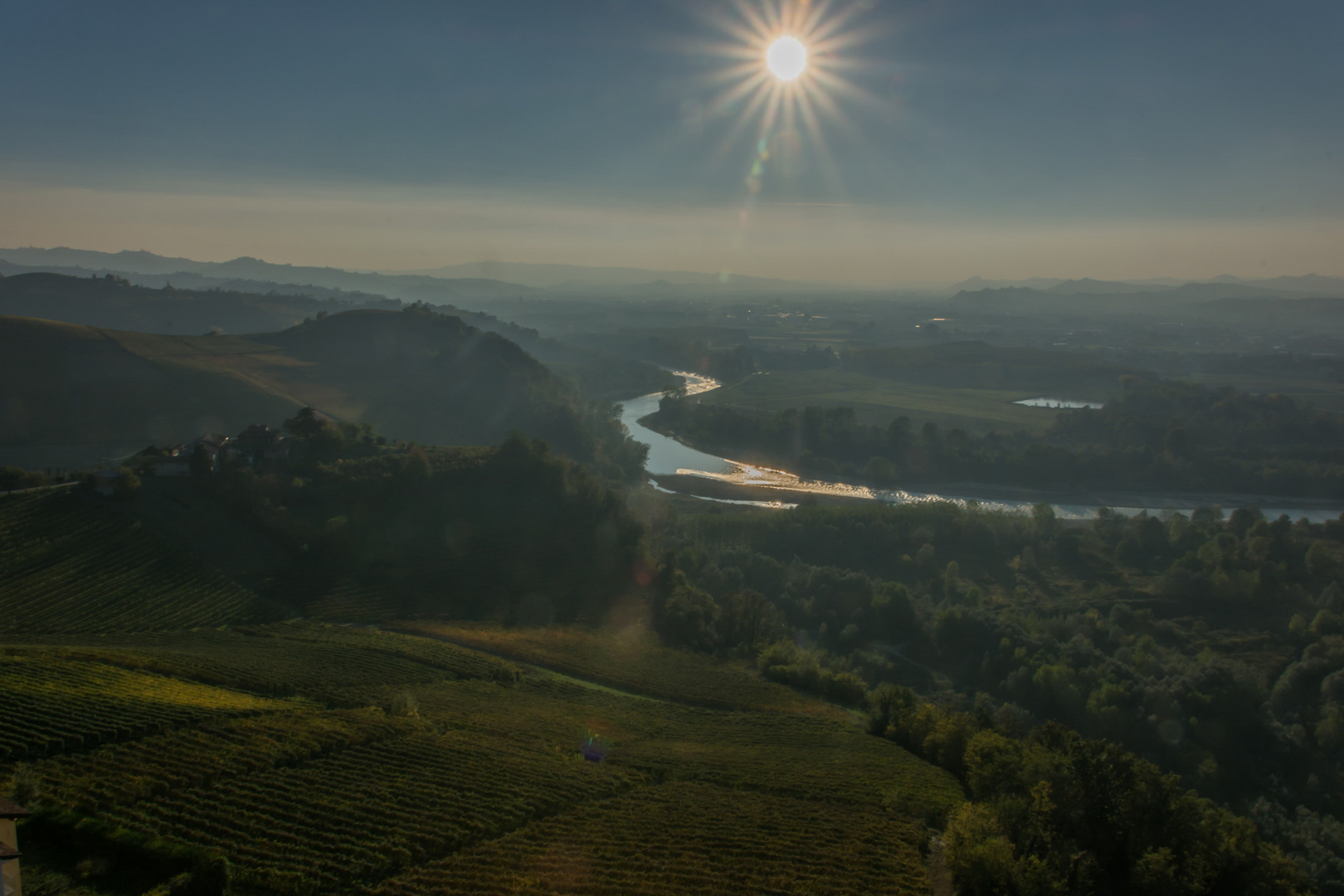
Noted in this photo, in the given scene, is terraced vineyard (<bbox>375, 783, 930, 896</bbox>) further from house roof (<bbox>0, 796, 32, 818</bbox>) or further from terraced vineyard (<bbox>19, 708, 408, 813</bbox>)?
house roof (<bbox>0, 796, 32, 818</bbox>)

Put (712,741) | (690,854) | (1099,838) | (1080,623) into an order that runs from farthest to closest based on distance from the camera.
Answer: (1080,623)
(712,741)
(1099,838)
(690,854)

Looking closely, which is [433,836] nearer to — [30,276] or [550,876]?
[550,876]

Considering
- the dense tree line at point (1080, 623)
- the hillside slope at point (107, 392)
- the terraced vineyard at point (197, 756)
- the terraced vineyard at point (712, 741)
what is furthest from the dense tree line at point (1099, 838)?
the hillside slope at point (107, 392)

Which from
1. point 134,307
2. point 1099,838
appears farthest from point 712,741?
point 134,307

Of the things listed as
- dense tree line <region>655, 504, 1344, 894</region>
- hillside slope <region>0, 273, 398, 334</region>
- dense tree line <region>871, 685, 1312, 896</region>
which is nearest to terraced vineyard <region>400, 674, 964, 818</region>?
dense tree line <region>871, 685, 1312, 896</region>

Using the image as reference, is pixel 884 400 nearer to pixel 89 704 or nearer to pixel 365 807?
pixel 365 807

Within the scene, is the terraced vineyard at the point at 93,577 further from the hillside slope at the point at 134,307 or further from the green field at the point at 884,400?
the hillside slope at the point at 134,307

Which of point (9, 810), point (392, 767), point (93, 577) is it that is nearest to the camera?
point (9, 810)

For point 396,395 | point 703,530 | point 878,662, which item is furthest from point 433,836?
point 396,395
